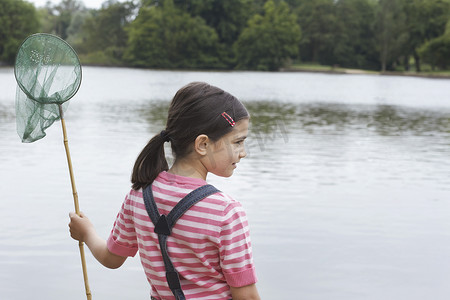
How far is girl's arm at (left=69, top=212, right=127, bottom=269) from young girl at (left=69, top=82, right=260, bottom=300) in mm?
142

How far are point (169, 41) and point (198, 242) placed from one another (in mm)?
78223

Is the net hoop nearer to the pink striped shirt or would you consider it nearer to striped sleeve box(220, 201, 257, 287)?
the pink striped shirt

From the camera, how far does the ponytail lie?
1.70m

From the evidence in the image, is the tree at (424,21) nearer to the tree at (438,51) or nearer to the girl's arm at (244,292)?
the tree at (438,51)

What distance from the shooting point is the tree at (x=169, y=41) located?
77.3m

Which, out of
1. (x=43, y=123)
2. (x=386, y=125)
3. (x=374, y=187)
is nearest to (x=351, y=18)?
(x=386, y=125)

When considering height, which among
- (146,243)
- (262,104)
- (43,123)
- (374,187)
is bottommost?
(262,104)

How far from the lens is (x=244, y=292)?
1611 mm

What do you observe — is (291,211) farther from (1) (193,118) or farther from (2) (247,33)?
(2) (247,33)

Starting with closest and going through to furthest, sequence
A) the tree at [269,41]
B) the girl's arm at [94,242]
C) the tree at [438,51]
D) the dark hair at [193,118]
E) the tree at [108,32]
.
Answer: the dark hair at [193,118], the girl's arm at [94,242], the tree at [438,51], the tree at [108,32], the tree at [269,41]

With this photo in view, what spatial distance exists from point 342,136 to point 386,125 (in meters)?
3.26

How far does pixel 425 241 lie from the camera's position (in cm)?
550

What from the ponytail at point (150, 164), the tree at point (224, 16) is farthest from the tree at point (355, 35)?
the ponytail at point (150, 164)

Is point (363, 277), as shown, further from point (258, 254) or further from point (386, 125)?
point (386, 125)
